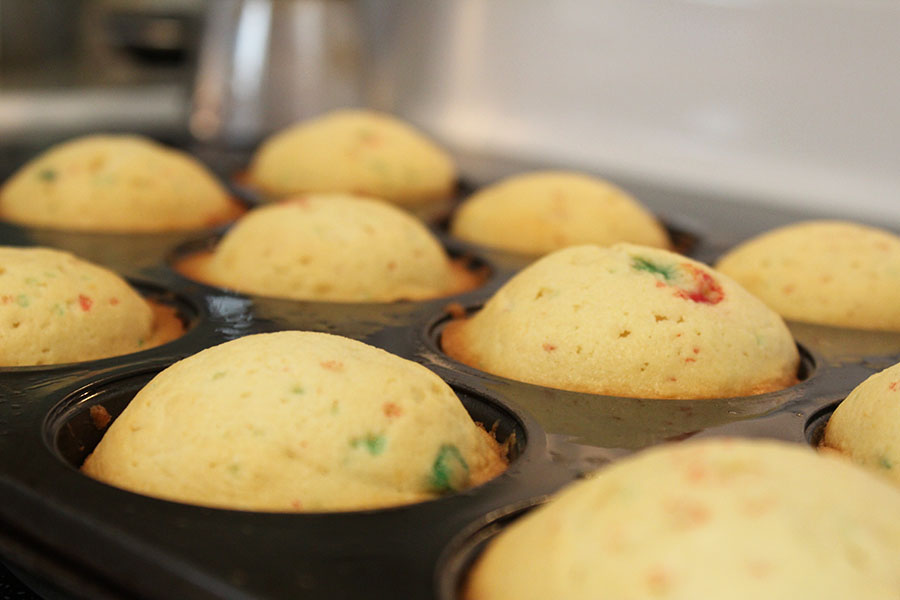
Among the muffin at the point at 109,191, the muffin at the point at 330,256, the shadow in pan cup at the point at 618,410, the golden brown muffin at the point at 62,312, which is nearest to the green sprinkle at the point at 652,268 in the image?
the shadow in pan cup at the point at 618,410

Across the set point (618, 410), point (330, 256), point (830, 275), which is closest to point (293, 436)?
point (618, 410)

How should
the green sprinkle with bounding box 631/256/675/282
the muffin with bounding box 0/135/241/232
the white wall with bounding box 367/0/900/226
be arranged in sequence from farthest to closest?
the white wall with bounding box 367/0/900/226
the muffin with bounding box 0/135/241/232
the green sprinkle with bounding box 631/256/675/282

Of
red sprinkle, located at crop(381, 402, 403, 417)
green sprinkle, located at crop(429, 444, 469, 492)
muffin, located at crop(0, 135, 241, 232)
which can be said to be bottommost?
muffin, located at crop(0, 135, 241, 232)

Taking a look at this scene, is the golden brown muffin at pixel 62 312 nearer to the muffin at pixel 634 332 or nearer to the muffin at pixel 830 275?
the muffin at pixel 634 332

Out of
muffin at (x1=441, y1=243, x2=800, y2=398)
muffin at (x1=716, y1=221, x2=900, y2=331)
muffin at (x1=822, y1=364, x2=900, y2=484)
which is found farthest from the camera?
muffin at (x1=716, y1=221, x2=900, y2=331)

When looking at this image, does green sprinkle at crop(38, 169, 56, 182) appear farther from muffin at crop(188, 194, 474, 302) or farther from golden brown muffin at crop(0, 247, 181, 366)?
golden brown muffin at crop(0, 247, 181, 366)

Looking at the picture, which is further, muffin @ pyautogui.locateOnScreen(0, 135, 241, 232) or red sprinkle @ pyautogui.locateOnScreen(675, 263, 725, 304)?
muffin @ pyautogui.locateOnScreen(0, 135, 241, 232)

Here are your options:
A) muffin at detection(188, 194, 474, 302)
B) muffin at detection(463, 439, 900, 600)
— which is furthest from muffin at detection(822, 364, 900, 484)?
muffin at detection(188, 194, 474, 302)

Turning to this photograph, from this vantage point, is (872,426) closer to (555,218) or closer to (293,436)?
(293,436)
